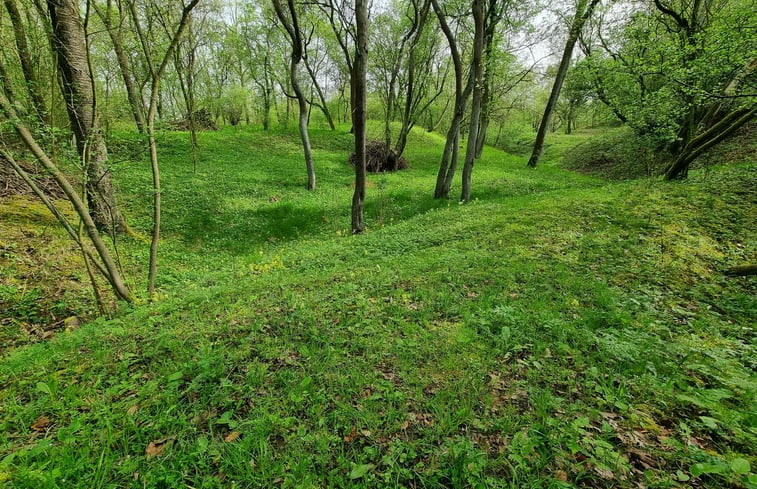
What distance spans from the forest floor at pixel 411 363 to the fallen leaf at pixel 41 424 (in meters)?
0.02

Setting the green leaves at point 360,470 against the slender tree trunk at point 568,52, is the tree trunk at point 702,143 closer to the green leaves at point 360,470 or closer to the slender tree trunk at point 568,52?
the slender tree trunk at point 568,52

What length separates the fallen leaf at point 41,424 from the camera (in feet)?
7.71

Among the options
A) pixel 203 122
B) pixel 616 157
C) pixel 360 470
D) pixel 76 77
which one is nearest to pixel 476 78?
pixel 76 77

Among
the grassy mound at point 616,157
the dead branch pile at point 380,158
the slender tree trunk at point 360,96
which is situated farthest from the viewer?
the dead branch pile at point 380,158

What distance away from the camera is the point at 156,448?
7.20 feet

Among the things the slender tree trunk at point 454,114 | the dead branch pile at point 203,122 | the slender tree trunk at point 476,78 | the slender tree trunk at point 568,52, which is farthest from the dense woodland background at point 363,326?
the dead branch pile at point 203,122

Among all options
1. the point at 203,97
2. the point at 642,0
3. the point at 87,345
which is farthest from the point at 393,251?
the point at 203,97

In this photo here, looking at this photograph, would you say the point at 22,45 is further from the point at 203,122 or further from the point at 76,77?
the point at 203,122

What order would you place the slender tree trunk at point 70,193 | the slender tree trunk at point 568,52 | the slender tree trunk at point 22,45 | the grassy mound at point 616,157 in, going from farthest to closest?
the grassy mound at point 616,157 < the slender tree trunk at point 568,52 < the slender tree trunk at point 22,45 < the slender tree trunk at point 70,193

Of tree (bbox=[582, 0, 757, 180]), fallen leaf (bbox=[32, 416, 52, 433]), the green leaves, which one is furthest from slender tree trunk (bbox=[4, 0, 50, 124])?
tree (bbox=[582, 0, 757, 180])

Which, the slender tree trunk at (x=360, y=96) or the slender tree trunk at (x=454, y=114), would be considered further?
the slender tree trunk at (x=454, y=114)

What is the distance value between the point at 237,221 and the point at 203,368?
8228 mm

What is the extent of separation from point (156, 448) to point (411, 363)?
87.9 inches

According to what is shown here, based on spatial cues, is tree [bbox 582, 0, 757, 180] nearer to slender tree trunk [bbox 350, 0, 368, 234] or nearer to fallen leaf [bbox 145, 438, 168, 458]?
slender tree trunk [bbox 350, 0, 368, 234]
